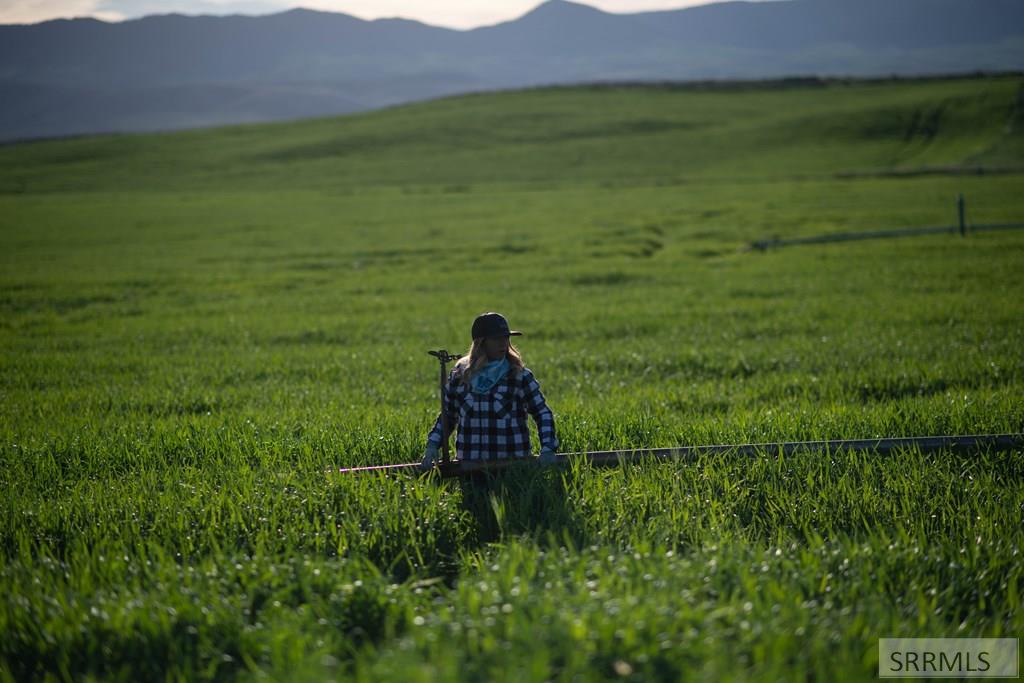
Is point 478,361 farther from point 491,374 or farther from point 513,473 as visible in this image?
point 513,473

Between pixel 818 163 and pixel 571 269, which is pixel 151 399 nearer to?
pixel 571 269

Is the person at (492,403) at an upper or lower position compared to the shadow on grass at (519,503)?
upper

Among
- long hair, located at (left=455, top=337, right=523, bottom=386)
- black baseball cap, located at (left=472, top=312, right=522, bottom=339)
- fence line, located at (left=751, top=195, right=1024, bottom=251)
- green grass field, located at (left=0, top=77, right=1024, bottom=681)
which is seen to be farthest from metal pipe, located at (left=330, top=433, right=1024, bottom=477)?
fence line, located at (left=751, top=195, right=1024, bottom=251)

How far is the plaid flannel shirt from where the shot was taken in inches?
194

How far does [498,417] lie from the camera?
197 inches

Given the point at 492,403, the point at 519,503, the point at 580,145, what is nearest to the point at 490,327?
the point at 492,403

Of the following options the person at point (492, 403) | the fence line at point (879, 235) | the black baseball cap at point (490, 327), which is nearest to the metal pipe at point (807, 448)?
the person at point (492, 403)

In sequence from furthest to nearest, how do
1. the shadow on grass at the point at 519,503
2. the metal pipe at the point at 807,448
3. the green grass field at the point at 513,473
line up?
the metal pipe at the point at 807,448
the shadow on grass at the point at 519,503
the green grass field at the point at 513,473

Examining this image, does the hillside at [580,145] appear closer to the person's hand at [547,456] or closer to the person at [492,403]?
the person at [492,403]

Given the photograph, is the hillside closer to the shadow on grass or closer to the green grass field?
the green grass field

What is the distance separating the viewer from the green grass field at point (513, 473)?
3.03 metres

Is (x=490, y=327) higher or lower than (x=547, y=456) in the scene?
higher

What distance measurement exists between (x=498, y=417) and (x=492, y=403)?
0.10 m

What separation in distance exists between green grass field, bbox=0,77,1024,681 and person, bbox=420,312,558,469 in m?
0.30
